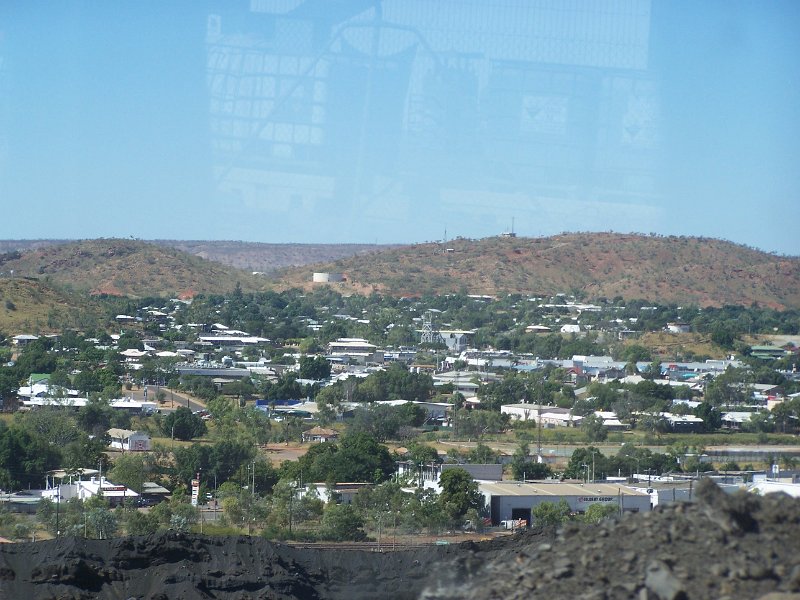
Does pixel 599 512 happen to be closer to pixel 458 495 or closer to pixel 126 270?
pixel 458 495

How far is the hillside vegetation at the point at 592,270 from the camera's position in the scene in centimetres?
9188

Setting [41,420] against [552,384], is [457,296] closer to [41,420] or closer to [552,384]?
[552,384]

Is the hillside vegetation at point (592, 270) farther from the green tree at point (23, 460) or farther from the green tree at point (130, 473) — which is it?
the green tree at point (130, 473)

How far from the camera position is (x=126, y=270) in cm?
9669

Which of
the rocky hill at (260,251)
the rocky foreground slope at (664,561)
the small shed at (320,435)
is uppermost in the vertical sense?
the rocky hill at (260,251)

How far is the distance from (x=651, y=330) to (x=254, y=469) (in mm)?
45427

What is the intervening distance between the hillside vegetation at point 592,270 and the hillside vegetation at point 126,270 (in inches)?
240

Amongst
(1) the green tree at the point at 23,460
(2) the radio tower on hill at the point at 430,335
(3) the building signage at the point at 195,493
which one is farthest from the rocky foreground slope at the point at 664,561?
(2) the radio tower on hill at the point at 430,335

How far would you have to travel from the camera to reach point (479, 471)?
27.4 m

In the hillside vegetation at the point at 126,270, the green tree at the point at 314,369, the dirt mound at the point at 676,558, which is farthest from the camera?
the hillside vegetation at the point at 126,270

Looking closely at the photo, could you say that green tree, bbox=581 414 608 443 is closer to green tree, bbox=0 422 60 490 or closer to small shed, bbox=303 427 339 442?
small shed, bbox=303 427 339 442

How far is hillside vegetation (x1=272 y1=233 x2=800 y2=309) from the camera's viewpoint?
91.9 m

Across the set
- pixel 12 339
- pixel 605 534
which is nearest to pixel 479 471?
pixel 605 534

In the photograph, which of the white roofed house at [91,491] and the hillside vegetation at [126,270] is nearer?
the white roofed house at [91,491]
